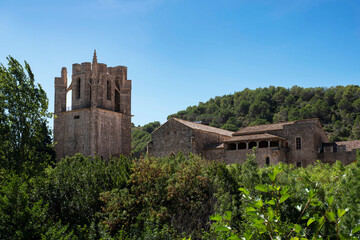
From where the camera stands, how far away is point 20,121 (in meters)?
16.9

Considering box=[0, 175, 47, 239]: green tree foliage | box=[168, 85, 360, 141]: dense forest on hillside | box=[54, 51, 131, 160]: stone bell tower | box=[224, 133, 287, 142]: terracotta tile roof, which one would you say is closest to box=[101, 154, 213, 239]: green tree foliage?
box=[0, 175, 47, 239]: green tree foliage

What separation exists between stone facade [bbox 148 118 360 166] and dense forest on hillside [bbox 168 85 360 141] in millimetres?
27225

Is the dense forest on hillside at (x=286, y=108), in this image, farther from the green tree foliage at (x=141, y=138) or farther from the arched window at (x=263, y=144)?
the arched window at (x=263, y=144)

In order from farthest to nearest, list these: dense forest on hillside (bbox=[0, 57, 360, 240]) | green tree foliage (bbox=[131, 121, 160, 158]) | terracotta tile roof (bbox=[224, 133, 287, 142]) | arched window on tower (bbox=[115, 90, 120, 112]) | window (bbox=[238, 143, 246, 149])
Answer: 1. green tree foliage (bbox=[131, 121, 160, 158])
2. arched window on tower (bbox=[115, 90, 120, 112])
3. window (bbox=[238, 143, 246, 149])
4. terracotta tile roof (bbox=[224, 133, 287, 142])
5. dense forest on hillside (bbox=[0, 57, 360, 240])

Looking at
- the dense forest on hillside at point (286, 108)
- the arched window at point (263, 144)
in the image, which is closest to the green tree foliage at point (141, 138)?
the dense forest on hillside at point (286, 108)

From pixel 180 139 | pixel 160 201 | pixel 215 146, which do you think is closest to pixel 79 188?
pixel 160 201

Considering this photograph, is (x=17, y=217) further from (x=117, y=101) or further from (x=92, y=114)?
(x=117, y=101)

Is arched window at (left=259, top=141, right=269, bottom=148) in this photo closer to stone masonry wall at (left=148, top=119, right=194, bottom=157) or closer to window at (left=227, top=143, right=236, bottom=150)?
window at (left=227, top=143, right=236, bottom=150)

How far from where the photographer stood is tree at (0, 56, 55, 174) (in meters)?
16.4

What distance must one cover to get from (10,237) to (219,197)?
309 inches

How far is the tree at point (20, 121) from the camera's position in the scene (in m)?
16.4

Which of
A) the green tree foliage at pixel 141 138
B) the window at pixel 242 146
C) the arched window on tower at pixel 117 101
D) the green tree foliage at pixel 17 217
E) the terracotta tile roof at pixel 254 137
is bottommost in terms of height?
the green tree foliage at pixel 17 217

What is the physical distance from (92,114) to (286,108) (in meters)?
47.8

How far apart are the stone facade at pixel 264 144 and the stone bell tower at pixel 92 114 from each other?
861 cm
